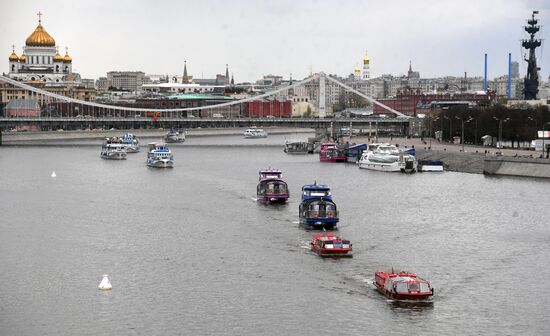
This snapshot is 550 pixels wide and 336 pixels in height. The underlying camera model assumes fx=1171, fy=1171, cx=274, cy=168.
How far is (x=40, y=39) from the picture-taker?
12275 centimetres

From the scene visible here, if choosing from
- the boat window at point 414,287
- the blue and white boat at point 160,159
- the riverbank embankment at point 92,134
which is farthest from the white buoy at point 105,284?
the riverbank embankment at point 92,134

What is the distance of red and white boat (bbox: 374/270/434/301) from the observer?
71.6ft

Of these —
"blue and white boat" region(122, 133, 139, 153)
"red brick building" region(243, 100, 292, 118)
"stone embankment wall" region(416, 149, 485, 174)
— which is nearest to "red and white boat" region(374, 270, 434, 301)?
"stone embankment wall" region(416, 149, 485, 174)

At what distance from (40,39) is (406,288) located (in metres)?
106

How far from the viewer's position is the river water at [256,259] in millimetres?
20656

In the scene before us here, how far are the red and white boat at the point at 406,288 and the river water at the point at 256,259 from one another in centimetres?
25

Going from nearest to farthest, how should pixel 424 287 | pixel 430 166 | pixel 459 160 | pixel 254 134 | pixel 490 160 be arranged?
1. pixel 424 287
2. pixel 490 160
3. pixel 430 166
4. pixel 459 160
5. pixel 254 134

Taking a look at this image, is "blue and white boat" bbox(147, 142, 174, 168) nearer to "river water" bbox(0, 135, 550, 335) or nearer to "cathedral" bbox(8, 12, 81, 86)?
"river water" bbox(0, 135, 550, 335)

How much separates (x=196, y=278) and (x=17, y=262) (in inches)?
174

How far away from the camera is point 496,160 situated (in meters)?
48.8

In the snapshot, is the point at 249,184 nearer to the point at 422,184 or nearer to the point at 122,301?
the point at 422,184

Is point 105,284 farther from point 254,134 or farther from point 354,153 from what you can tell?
point 254,134

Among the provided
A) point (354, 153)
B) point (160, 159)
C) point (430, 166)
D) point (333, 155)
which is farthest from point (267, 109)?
point (430, 166)

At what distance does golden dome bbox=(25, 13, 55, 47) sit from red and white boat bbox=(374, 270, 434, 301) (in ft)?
336
